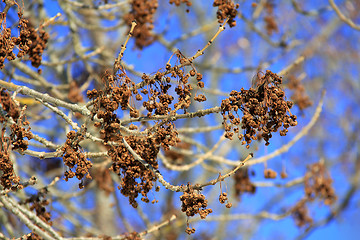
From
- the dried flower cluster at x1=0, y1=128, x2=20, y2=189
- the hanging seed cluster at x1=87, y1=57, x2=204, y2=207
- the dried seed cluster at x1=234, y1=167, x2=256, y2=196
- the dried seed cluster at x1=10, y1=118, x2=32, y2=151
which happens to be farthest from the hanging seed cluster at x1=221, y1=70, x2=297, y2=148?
the dried seed cluster at x1=234, y1=167, x2=256, y2=196

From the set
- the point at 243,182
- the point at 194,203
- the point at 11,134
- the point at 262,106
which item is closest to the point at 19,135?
the point at 11,134

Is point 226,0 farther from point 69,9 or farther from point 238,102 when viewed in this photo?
point 69,9

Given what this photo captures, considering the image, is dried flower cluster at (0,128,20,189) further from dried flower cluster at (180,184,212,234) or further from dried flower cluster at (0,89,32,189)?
dried flower cluster at (180,184,212,234)

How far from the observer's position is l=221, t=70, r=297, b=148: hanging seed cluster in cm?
243

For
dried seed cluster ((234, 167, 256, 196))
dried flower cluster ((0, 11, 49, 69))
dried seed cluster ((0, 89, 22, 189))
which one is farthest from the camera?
dried seed cluster ((234, 167, 256, 196))

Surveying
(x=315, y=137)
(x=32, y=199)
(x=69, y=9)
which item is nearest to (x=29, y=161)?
(x=69, y=9)

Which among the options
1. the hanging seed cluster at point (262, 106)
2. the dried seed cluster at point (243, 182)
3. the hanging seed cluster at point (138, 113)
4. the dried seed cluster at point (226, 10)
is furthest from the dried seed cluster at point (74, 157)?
the dried seed cluster at point (243, 182)

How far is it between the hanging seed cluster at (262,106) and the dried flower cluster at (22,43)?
1401mm

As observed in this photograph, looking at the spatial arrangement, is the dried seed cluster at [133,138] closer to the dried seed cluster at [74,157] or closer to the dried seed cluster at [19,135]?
the dried seed cluster at [74,157]

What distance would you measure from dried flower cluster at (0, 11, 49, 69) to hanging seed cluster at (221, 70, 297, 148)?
140 centimetres

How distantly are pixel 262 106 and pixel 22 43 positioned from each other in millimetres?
1727

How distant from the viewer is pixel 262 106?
97.4 inches

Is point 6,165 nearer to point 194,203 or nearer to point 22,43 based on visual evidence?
point 22,43

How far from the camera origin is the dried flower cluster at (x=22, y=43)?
2.80 metres
